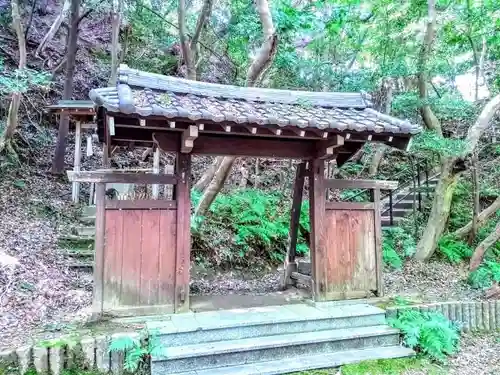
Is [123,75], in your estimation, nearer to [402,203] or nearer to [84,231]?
[84,231]

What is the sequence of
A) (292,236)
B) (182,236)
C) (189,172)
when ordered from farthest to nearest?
(292,236), (189,172), (182,236)

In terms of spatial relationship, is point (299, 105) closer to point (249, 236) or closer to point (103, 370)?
point (249, 236)

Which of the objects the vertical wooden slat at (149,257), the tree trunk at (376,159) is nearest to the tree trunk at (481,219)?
the tree trunk at (376,159)

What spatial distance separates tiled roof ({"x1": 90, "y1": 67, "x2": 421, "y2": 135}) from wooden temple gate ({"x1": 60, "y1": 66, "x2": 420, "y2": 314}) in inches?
0.5

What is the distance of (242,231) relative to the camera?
25.6 ft

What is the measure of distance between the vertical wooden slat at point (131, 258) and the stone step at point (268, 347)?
2.67 ft

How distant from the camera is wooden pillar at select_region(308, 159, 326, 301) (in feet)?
16.7

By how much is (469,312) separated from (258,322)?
3001mm

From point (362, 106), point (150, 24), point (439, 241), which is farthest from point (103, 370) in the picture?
point (150, 24)

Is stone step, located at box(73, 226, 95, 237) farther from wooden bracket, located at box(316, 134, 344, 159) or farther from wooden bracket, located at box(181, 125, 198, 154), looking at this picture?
wooden bracket, located at box(316, 134, 344, 159)

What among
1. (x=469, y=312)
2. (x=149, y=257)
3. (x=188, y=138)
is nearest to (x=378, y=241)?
(x=469, y=312)

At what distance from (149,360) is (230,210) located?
4788 mm

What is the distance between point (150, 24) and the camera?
12.4m

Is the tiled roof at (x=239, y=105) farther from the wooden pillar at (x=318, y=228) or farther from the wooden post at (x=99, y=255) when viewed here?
the wooden post at (x=99, y=255)
